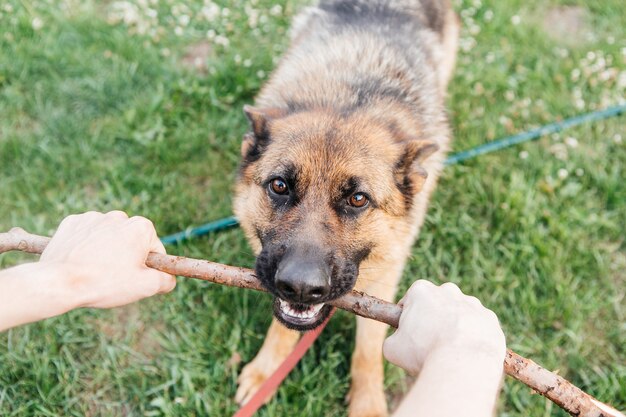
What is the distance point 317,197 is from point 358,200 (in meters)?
0.25

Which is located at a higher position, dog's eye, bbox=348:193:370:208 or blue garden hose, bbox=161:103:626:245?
dog's eye, bbox=348:193:370:208

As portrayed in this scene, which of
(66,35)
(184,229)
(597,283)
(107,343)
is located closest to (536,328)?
(597,283)

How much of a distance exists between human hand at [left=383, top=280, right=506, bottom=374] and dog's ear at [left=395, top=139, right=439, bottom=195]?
107 centimetres

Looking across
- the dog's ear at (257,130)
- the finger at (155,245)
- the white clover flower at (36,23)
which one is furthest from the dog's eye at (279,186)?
the white clover flower at (36,23)

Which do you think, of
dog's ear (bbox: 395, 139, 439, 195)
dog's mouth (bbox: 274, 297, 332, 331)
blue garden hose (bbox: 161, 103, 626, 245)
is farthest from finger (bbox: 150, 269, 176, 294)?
blue garden hose (bbox: 161, 103, 626, 245)

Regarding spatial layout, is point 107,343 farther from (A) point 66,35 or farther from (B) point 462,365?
(A) point 66,35

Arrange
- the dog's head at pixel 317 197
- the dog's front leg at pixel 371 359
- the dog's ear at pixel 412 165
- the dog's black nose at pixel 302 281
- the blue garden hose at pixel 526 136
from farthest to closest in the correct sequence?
1. the blue garden hose at pixel 526 136
2. the dog's front leg at pixel 371 359
3. the dog's ear at pixel 412 165
4. the dog's head at pixel 317 197
5. the dog's black nose at pixel 302 281

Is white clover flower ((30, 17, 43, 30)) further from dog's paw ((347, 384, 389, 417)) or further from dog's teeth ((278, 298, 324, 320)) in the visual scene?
dog's paw ((347, 384, 389, 417))

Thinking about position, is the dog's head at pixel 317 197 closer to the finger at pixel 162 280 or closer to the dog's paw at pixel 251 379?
the finger at pixel 162 280

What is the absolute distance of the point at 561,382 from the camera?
6.73 ft

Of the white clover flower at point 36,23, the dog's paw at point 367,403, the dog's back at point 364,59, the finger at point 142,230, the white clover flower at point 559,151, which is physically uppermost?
the dog's back at point 364,59

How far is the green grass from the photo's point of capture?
369 centimetres

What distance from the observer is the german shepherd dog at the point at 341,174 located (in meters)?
2.82

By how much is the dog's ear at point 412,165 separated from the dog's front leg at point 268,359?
4.11 ft
